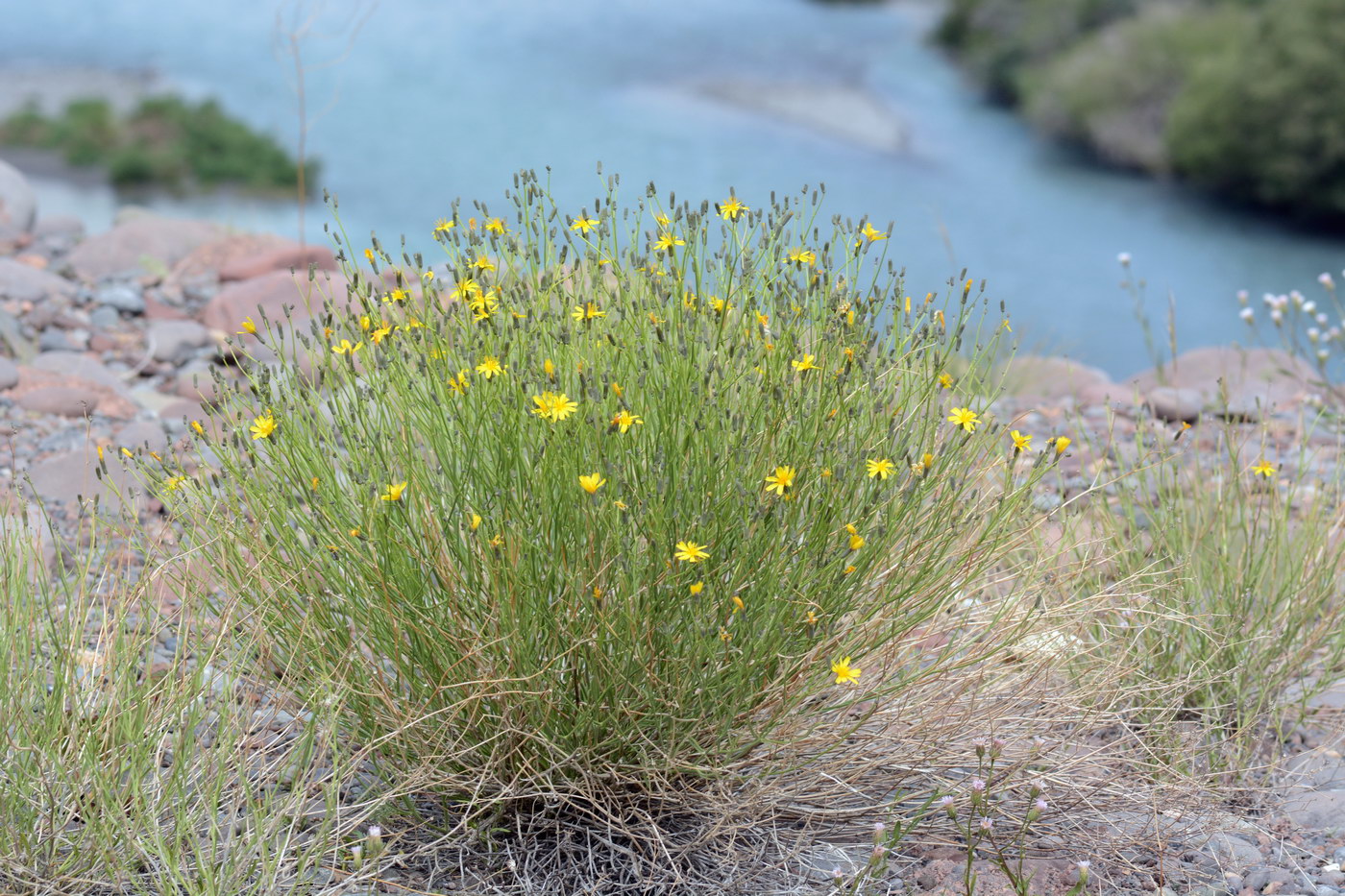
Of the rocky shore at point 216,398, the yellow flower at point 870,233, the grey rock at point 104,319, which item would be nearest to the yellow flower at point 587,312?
the yellow flower at point 870,233

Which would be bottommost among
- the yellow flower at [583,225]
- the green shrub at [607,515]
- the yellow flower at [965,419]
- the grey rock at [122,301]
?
the grey rock at [122,301]

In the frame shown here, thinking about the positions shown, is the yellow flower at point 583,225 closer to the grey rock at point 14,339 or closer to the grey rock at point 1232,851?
the grey rock at point 1232,851

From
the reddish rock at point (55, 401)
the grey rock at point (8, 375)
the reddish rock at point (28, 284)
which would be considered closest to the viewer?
the reddish rock at point (55, 401)

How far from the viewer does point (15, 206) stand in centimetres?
691

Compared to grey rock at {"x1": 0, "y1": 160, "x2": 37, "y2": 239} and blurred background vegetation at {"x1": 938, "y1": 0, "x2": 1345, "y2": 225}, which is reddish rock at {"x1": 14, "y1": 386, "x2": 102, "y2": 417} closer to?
grey rock at {"x1": 0, "y1": 160, "x2": 37, "y2": 239}

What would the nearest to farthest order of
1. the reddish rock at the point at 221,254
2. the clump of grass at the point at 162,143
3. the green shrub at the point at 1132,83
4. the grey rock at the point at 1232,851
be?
the grey rock at the point at 1232,851 < the reddish rock at the point at 221,254 < the green shrub at the point at 1132,83 < the clump of grass at the point at 162,143

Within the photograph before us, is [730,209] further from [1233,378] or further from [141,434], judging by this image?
[1233,378]

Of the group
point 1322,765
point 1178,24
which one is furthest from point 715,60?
point 1322,765

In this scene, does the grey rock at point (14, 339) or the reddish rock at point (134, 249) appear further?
A: the reddish rock at point (134, 249)

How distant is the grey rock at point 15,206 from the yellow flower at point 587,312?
223 inches

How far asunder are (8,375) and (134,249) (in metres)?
1.97

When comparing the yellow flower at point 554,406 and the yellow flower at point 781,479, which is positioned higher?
the yellow flower at point 554,406

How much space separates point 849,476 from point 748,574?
27 centimetres

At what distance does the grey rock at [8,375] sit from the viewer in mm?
4594
